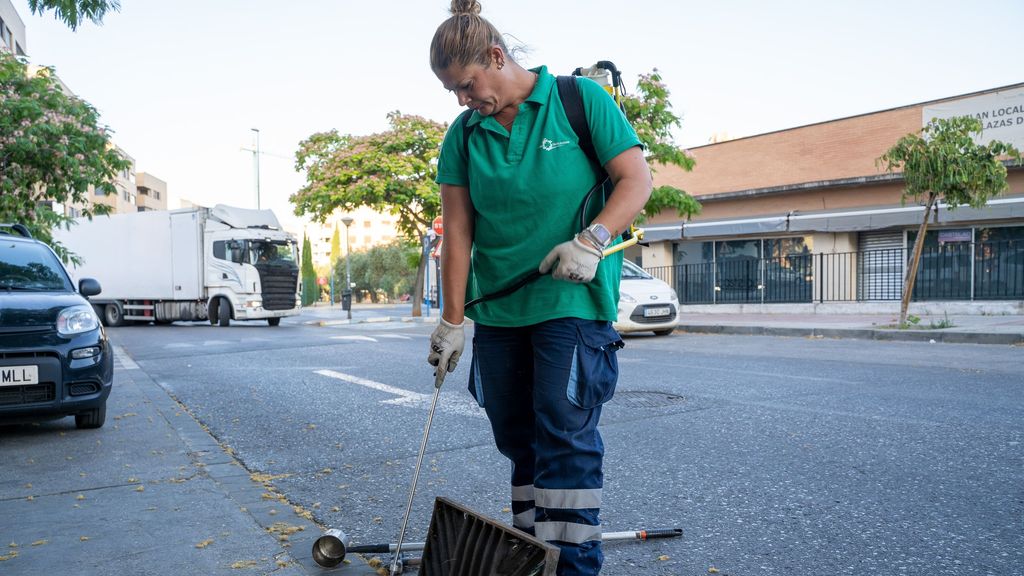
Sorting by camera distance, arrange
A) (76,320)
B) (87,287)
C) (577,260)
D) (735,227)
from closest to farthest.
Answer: (577,260) < (76,320) < (87,287) < (735,227)

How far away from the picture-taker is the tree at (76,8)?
5527 mm

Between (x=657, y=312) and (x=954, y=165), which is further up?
(x=954, y=165)

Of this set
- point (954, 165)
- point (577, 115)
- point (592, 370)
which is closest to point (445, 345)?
point (592, 370)

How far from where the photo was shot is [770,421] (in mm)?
5688

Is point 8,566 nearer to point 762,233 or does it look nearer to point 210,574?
point 210,574

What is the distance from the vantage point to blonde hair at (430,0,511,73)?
7.41 feet

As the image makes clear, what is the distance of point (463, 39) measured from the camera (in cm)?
226

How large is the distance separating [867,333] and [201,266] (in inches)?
724

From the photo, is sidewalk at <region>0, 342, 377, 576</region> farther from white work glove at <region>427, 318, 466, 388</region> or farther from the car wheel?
white work glove at <region>427, 318, 466, 388</region>

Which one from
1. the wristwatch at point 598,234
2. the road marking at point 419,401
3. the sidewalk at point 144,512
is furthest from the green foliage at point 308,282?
the wristwatch at point 598,234

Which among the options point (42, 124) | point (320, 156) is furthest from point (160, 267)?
point (42, 124)

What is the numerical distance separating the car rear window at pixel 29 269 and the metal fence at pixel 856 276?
62.0ft

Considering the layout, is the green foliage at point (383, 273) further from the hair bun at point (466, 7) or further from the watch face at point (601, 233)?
the watch face at point (601, 233)

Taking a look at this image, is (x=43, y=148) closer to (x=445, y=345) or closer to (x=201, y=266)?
(x=445, y=345)
